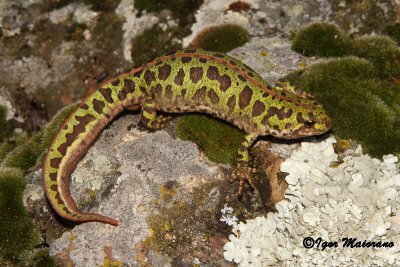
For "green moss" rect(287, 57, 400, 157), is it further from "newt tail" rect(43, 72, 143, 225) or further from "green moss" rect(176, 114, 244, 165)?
"newt tail" rect(43, 72, 143, 225)

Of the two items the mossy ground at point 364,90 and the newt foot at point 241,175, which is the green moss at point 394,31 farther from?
the newt foot at point 241,175

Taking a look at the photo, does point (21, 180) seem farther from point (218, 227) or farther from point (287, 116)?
point (287, 116)

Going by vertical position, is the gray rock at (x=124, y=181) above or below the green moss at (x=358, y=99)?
below

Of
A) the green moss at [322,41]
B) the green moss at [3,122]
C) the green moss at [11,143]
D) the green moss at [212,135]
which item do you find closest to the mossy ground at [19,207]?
the green moss at [11,143]

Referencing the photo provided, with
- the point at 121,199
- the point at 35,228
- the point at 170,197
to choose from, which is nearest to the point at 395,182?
the point at 170,197

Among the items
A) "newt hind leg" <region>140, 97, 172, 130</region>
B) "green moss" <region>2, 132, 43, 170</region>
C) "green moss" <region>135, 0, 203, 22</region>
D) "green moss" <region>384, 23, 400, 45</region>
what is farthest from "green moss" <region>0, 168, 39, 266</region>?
"green moss" <region>384, 23, 400, 45</region>

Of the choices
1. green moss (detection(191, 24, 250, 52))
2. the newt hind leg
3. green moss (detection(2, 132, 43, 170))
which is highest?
green moss (detection(191, 24, 250, 52))
